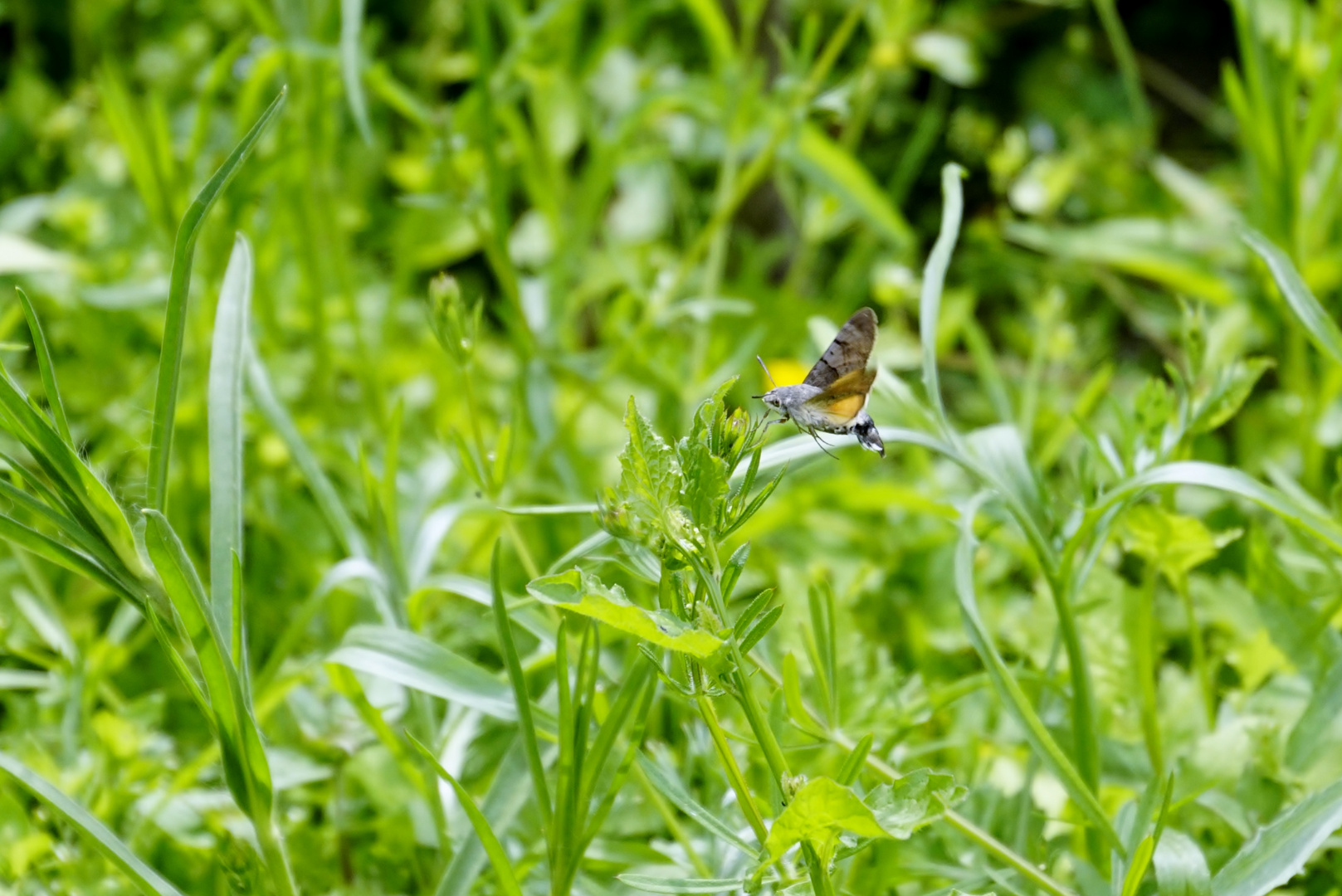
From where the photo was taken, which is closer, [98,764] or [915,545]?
[98,764]

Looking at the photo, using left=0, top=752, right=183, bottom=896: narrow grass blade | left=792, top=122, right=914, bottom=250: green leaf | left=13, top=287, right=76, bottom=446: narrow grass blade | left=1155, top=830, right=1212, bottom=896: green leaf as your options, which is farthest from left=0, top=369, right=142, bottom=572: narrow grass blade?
left=792, top=122, right=914, bottom=250: green leaf

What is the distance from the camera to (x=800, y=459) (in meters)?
0.81

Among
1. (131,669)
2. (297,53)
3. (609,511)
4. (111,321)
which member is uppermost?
(297,53)

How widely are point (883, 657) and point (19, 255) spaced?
103cm

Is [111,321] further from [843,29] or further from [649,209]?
[843,29]

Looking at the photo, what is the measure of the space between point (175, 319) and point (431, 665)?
0.26 m

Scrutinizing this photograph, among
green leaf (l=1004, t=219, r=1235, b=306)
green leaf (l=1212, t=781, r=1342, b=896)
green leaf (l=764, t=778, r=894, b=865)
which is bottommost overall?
green leaf (l=1004, t=219, r=1235, b=306)

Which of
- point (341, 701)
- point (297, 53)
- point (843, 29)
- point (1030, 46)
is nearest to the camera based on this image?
point (341, 701)

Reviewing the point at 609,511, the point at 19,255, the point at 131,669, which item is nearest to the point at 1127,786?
the point at 609,511

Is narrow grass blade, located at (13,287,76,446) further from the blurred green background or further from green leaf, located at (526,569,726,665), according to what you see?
green leaf, located at (526,569,726,665)

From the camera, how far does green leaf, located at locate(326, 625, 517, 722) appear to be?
2.52ft

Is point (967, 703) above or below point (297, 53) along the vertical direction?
below

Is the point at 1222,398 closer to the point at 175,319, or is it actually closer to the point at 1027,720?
the point at 1027,720

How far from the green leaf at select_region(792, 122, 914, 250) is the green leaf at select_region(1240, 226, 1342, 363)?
0.72 meters
